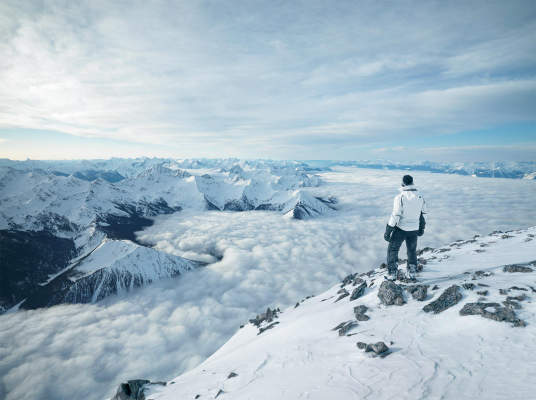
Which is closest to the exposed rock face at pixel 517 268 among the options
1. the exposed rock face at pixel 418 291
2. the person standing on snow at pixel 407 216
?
the exposed rock face at pixel 418 291

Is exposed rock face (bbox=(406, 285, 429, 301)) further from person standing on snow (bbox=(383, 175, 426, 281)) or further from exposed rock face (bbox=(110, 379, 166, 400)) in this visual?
exposed rock face (bbox=(110, 379, 166, 400))

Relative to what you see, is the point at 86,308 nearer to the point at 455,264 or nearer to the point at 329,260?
the point at 329,260

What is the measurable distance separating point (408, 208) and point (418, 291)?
5164 mm

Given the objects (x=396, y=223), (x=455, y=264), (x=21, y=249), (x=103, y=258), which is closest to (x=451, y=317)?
(x=396, y=223)

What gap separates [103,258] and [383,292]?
17354 centimetres

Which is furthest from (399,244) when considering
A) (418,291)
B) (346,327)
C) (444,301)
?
(346,327)

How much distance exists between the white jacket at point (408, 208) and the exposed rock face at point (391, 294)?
402 centimetres

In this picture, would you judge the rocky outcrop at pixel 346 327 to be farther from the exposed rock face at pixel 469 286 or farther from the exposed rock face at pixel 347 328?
the exposed rock face at pixel 469 286

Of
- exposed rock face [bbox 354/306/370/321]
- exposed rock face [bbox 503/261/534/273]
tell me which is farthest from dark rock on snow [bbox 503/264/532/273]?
exposed rock face [bbox 354/306/370/321]

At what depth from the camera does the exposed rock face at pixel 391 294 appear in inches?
513

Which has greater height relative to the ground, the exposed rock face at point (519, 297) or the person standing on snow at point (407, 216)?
the person standing on snow at point (407, 216)

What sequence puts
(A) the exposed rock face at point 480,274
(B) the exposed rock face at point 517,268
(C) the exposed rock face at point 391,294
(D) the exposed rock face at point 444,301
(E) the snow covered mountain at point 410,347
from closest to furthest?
(E) the snow covered mountain at point 410,347, (D) the exposed rock face at point 444,301, (C) the exposed rock face at point 391,294, (B) the exposed rock face at point 517,268, (A) the exposed rock face at point 480,274

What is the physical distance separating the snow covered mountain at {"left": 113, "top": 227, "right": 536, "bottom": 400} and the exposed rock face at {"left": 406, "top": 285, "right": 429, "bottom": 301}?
60mm

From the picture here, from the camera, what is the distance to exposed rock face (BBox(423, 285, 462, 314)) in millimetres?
11133
